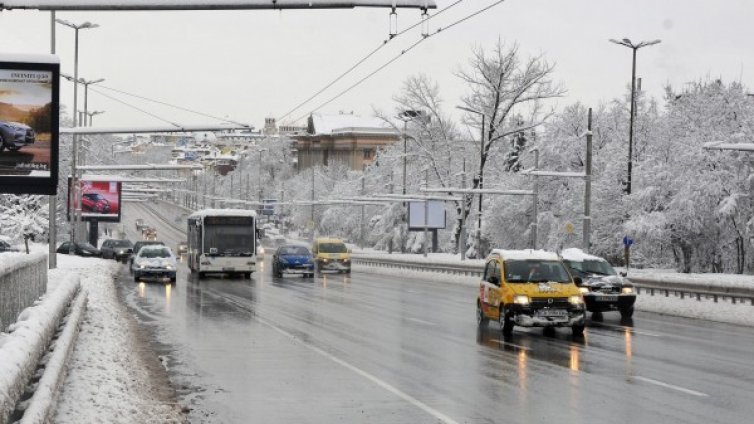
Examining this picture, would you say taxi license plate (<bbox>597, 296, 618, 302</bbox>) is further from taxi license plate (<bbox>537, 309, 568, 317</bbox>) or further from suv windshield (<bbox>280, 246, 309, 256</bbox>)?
suv windshield (<bbox>280, 246, 309, 256</bbox>)

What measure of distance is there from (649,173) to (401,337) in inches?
1913

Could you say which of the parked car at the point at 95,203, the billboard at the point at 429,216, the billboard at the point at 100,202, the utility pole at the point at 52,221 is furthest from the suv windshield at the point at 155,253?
the billboard at the point at 429,216

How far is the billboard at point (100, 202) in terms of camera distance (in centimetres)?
8825

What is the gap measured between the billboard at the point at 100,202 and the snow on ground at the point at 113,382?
6515 centimetres

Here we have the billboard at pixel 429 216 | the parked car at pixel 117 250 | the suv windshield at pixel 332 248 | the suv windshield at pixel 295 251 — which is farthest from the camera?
the billboard at pixel 429 216

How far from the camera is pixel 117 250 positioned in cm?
7975

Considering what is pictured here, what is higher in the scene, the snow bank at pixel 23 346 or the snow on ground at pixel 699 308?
the snow bank at pixel 23 346

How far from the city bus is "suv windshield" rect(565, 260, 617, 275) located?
23.1 m

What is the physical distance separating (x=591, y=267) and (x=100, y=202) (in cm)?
6250

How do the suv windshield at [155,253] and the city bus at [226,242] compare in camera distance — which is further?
the city bus at [226,242]

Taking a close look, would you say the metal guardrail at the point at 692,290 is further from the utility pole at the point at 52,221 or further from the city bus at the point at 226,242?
the utility pole at the point at 52,221

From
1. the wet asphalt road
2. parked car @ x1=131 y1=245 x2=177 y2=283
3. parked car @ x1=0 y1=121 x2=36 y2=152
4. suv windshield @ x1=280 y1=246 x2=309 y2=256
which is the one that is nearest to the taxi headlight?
the wet asphalt road

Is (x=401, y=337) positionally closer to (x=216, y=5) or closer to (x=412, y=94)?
(x=216, y=5)

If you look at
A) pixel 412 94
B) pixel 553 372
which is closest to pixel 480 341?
pixel 553 372
